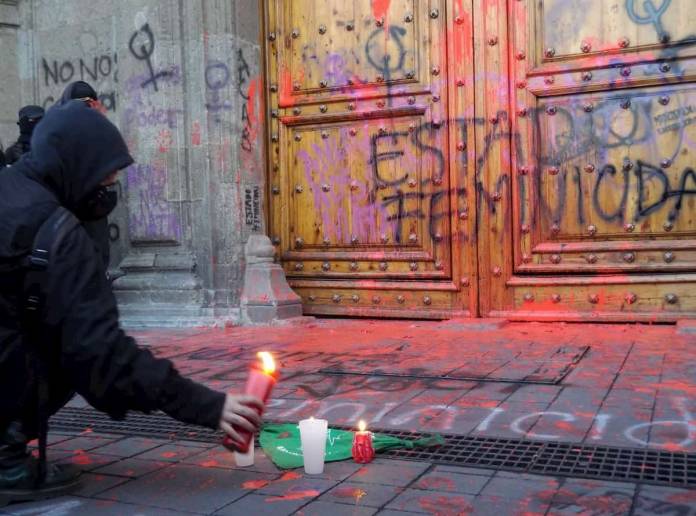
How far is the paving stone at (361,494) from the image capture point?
2.38 m

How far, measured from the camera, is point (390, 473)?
8.66 feet

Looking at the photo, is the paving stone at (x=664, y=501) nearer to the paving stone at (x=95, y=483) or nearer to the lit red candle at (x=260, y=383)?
the lit red candle at (x=260, y=383)

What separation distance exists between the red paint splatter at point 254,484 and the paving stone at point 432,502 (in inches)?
17.4

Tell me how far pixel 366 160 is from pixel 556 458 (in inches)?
161

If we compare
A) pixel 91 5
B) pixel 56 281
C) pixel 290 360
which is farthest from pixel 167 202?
pixel 56 281

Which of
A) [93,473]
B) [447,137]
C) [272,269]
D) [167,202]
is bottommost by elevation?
[93,473]

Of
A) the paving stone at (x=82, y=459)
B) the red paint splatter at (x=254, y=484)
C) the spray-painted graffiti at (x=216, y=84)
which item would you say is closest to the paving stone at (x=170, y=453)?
the paving stone at (x=82, y=459)

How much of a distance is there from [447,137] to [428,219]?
637mm

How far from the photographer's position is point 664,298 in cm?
560

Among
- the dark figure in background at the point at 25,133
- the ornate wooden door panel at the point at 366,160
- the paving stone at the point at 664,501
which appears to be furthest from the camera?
the ornate wooden door panel at the point at 366,160

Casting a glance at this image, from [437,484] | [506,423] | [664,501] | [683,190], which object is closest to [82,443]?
[437,484]

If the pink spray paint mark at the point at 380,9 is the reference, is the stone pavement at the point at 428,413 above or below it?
below

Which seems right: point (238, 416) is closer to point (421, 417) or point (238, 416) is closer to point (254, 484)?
point (254, 484)

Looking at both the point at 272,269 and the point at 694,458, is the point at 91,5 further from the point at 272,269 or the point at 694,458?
the point at 694,458
